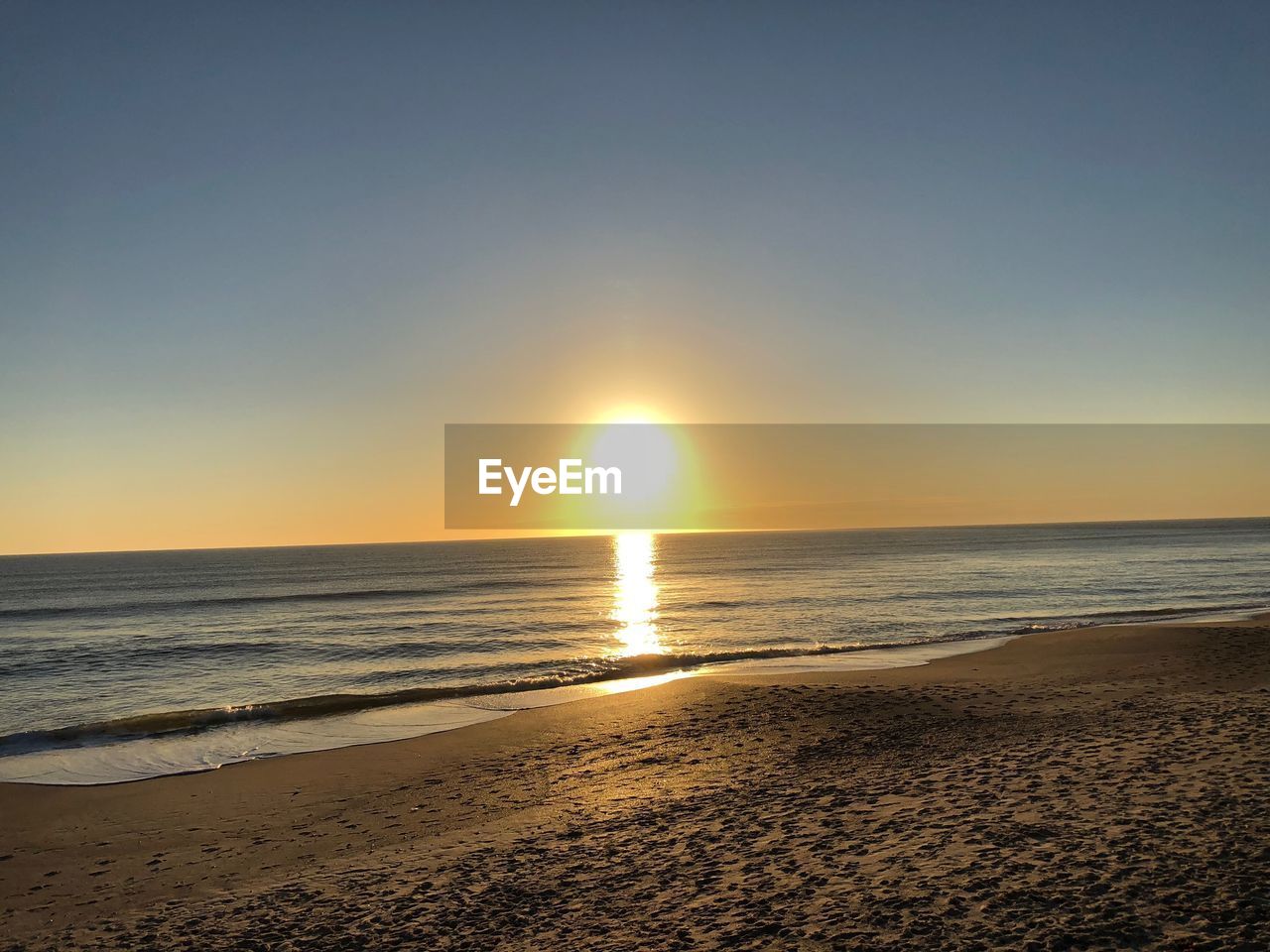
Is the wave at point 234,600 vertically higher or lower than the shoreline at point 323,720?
lower

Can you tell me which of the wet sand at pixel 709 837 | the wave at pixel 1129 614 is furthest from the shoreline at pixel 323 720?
the wave at pixel 1129 614

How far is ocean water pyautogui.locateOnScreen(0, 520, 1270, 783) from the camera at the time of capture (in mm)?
20531

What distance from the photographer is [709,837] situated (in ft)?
32.4

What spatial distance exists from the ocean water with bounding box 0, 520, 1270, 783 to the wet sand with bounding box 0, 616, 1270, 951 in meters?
4.39

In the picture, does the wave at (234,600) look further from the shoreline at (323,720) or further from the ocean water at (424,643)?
the shoreline at (323,720)

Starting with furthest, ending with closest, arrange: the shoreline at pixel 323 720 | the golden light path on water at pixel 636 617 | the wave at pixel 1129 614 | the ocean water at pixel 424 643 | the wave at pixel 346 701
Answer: the wave at pixel 1129 614 < the golden light path on water at pixel 636 617 < the ocean water at pixel 424 643 < the wave at pixel 346 701 < the shoreline at pixel 323 720

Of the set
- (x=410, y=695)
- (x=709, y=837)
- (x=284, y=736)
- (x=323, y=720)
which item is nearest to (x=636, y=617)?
(x=410, y=695)

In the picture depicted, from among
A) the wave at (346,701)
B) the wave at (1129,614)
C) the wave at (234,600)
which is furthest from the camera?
the wave at (234,600)

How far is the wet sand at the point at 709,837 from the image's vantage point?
732cm

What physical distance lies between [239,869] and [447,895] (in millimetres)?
3440

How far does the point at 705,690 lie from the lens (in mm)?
21484

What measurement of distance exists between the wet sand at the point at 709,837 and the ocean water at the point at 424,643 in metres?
4.39

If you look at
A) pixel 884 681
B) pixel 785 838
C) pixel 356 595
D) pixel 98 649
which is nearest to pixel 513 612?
pixel 98 649

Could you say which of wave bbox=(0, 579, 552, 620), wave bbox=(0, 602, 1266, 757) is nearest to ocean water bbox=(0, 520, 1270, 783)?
wave bbox=(0, 602, 1266, 757)
